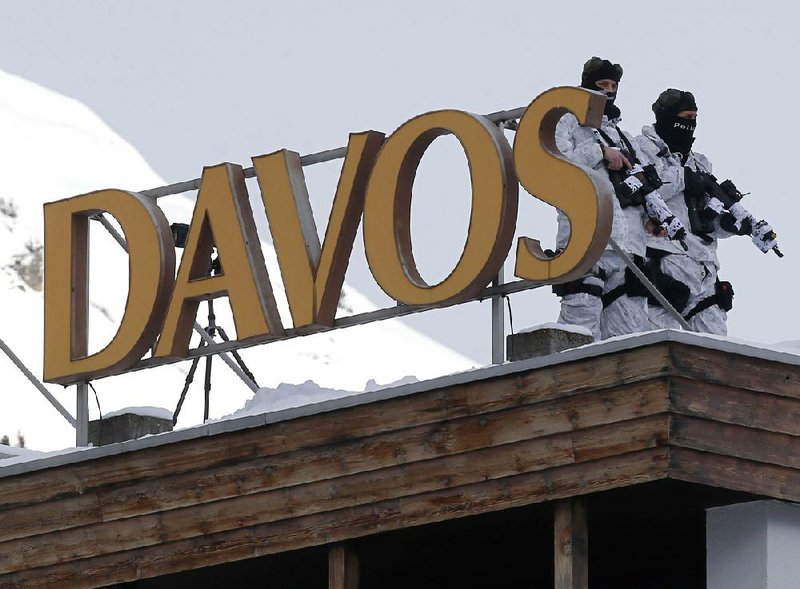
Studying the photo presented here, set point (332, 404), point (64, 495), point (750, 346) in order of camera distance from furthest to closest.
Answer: point (64, 495), point (332, 404), point (750, 346)

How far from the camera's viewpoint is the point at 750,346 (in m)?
12.7

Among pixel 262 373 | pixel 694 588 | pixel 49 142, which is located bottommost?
pixel 694 588

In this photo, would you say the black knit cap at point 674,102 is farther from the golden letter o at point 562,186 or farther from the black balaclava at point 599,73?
the golden letter o at point 562,186

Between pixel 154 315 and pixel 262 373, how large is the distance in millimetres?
98068

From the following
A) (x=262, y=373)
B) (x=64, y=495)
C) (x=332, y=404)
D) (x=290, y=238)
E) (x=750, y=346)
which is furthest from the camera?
(x=262, y=373)

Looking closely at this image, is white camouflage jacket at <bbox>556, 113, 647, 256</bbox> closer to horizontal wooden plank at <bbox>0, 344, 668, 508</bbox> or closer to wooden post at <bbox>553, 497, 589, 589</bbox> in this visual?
horizontal wooden plank at <bbox>0, 344, 668, 508</bbox>

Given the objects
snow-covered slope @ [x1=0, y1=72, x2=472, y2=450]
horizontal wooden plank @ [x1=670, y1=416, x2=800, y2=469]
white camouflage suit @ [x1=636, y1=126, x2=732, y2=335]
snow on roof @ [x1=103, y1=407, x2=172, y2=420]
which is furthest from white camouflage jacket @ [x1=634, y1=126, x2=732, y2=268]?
snow-covered slope @ [x1=0, y1=72, x2=472, y2=450]

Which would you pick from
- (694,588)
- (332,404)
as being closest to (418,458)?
(332,404)

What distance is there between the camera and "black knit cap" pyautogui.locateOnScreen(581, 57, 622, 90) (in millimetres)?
15992

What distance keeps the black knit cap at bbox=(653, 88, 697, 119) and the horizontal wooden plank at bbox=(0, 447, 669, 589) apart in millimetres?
4626

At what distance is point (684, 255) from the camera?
1645cm

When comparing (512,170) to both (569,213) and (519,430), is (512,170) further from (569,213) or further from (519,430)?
(519,430)

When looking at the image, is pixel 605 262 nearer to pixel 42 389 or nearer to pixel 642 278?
pixel 642 278

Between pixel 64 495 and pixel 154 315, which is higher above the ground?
pixel 154 315
